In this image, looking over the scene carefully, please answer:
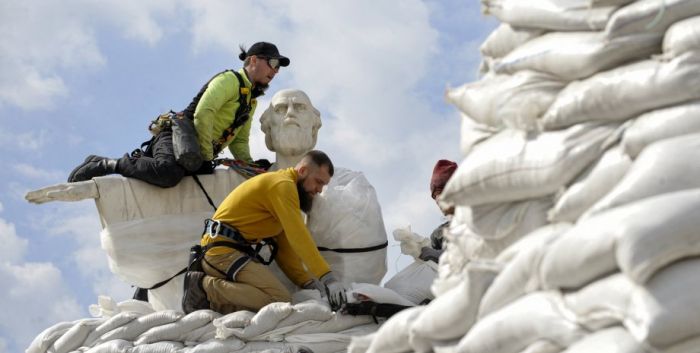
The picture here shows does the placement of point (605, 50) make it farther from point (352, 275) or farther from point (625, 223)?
point (352, 275)

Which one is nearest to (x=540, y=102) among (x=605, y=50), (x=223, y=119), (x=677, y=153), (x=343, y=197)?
(x=605, y=50)

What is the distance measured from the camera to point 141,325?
20.1 feet

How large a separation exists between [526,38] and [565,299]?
82cm

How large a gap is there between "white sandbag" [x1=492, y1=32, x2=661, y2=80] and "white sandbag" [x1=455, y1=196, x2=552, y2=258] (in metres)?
0.29

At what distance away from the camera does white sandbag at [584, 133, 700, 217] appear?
2713mm

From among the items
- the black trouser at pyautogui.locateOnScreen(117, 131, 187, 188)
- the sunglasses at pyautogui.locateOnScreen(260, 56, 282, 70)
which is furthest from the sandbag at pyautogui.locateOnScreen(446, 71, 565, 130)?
the sunglasses at pyautogui.locateOnScreen(260, 56, 282, 70)

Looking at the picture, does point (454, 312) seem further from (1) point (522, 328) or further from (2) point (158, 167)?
(2) point (158, 167)

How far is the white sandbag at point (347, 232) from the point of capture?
634cm

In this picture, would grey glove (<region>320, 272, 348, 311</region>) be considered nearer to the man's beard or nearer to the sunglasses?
the man's beard

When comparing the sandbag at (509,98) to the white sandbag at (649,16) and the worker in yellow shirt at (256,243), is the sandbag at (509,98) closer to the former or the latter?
the white sandbag at (649,16)

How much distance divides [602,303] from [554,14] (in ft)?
2.74

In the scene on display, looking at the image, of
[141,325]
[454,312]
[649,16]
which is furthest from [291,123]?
[649,16]

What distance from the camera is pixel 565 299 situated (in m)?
2.76

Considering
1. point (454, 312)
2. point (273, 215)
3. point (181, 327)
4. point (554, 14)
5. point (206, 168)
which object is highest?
point (206, 168)
